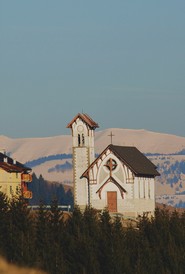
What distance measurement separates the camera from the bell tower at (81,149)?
15638 centimetres

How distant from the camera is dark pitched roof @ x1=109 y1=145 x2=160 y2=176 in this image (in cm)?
15312

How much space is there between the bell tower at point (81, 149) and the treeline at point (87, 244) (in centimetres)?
3321

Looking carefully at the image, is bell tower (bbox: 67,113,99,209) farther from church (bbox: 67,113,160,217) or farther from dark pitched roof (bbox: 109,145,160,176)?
dark pitched roof (bbox: 109,145,160,176)

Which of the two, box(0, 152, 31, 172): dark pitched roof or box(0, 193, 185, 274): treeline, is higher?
box(0, 152, 31, 172): dark pitched roof

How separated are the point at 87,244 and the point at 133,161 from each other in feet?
173

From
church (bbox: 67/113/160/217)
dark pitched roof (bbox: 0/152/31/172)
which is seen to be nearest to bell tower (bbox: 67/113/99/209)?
church (bbox: 67/113/160/217)

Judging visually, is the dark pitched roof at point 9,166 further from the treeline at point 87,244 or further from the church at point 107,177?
the treeline at point 87,244

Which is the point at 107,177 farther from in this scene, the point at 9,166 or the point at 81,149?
the point at 9,166

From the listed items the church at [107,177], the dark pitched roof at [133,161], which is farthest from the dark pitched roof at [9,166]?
the dark pitched roof at [133,161]

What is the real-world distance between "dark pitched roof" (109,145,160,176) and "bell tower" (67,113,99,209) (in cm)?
353

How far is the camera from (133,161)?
514 ft

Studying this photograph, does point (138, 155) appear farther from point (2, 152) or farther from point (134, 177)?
point (2, 152)

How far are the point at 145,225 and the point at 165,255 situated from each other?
40.0ft

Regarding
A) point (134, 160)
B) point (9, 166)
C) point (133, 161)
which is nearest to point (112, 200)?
point (133, 161)
